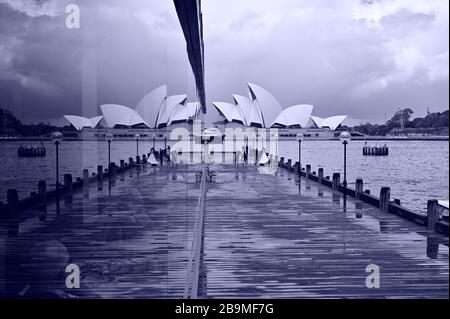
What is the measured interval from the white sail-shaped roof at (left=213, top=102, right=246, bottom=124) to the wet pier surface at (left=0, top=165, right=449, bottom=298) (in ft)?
110

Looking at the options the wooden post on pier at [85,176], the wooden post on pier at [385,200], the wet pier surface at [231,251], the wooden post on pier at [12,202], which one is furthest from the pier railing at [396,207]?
the wooden post on pier at [85,176]

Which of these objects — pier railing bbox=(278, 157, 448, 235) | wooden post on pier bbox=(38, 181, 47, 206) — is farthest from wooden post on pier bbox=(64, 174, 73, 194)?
pier railing bbox=(278, 157, 448, 235)

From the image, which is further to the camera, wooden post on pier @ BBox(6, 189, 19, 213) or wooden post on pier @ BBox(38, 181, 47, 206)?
wooden post on pier @ BBox(38, 181, 47, 206)

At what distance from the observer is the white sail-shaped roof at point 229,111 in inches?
1606

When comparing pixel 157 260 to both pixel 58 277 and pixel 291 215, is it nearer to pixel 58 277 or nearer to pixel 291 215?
pixel 58 277

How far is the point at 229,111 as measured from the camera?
41188mm

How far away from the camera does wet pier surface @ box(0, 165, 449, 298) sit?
288 cm

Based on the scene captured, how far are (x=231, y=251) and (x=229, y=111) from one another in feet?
123

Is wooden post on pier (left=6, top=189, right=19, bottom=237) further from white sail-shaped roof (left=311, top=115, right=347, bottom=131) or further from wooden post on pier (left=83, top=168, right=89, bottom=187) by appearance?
white sail-shaped roof (left=311, top=115, right=347, bottom=131)

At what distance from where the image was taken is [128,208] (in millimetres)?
7211

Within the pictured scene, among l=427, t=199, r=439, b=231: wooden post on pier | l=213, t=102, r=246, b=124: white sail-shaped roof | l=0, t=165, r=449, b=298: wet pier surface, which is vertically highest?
l=213, t=102, r=246, b=124: white sail-shaped roof

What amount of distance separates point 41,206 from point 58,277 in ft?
Answer: 14.7

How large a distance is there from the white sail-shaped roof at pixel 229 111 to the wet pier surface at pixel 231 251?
33480 millimetres
